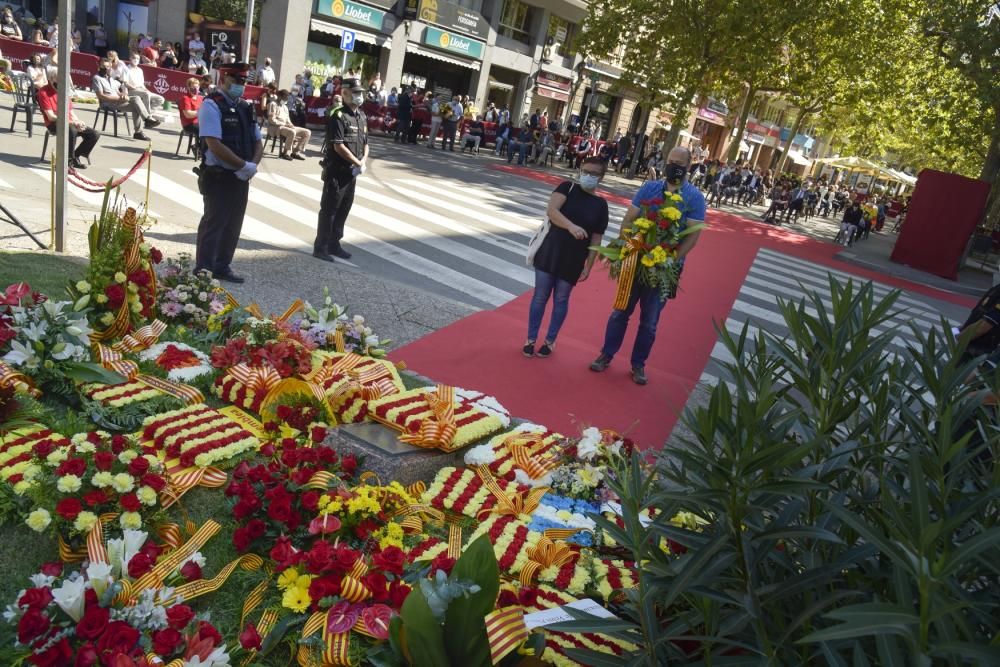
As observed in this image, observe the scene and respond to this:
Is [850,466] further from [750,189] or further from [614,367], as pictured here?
[750,189]

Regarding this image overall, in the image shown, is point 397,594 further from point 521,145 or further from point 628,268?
point 521,145

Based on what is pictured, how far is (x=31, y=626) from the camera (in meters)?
2.59

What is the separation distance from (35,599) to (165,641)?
19.4 inches

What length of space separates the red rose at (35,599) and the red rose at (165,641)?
41cm

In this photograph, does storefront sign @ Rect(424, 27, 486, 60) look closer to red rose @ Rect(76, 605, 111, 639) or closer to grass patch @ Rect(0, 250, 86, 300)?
grass patch @ Rect(0, 250, 86, 300)

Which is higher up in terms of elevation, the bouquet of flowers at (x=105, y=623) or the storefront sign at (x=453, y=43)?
the storefront sign at (x=453, y=43)

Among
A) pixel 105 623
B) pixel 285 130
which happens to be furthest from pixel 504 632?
pixel 285 130

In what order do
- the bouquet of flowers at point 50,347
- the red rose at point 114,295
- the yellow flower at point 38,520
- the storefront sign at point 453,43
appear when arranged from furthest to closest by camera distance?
the storefront sign at point 453,43 < the red rose at point 114,295 < the bouquet of flowers at point 50,347 < the yellow flower at point 38,520

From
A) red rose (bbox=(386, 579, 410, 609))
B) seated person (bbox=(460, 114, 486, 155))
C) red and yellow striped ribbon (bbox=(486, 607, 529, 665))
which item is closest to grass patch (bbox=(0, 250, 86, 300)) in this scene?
red rose (bbox=(386, 579, 410, 609))

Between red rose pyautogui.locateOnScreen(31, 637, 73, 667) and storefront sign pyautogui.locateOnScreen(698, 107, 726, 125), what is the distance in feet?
165

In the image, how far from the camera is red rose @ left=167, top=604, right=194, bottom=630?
280 centimetres

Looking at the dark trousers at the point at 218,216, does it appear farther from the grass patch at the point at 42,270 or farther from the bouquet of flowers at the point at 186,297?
the grass patch at the point at 42,270

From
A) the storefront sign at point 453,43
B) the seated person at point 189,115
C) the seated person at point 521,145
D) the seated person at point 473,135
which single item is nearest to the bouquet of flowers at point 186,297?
the seated person at point 189,115

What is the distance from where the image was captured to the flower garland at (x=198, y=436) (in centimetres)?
407
